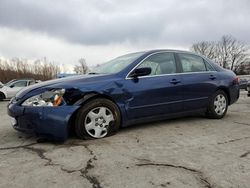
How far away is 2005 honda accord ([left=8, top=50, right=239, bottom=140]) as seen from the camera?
3773 mm

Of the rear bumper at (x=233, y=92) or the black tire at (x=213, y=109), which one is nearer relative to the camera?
the black tire at (x=213, y=109)

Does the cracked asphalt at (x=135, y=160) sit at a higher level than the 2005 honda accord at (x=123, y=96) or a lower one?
lower

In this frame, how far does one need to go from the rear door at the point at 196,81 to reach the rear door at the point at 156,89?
0.20 m

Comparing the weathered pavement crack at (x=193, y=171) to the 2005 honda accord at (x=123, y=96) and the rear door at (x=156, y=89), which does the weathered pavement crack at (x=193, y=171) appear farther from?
the rear door at (x=156, y=89)

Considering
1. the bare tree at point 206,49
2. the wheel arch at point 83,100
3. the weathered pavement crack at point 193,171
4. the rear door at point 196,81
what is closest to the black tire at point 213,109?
the rear door at point 196,81

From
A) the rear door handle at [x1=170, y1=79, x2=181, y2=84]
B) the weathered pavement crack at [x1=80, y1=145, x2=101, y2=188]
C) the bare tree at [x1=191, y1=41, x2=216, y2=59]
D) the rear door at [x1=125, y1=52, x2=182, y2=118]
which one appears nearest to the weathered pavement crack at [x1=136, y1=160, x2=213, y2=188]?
the weathered pavement crack at [x1=80, y1=145, x2=101, y2=188]

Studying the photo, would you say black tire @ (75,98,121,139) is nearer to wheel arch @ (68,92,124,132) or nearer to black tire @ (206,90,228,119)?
wheel arch @ (68,92,124,132)

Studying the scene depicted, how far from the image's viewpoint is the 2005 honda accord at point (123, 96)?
3.77 metres

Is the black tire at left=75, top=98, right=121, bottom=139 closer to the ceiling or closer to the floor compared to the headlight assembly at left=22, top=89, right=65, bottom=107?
closer to the floor

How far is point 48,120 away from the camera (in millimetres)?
3680

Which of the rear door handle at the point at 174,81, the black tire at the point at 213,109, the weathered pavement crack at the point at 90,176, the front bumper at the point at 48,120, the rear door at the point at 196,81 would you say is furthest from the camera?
the black tire at the point at 213,109

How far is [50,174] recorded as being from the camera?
8.87ft

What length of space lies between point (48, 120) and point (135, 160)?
1392mm

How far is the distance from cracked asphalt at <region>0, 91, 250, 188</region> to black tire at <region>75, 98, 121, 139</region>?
0.12m
